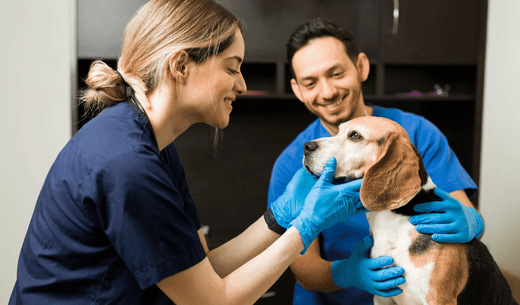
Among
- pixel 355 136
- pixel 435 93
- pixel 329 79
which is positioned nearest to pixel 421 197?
pixel 355 136

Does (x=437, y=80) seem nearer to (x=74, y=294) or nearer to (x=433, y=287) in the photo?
(x=433, y=287)

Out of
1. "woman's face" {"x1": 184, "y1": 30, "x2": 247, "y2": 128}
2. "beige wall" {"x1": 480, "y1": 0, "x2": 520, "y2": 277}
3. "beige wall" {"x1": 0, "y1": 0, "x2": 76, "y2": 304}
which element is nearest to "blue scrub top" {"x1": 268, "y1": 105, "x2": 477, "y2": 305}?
"woman's face" {"x1": 184, "y1": 30, "x2": 247, "y2": 128}

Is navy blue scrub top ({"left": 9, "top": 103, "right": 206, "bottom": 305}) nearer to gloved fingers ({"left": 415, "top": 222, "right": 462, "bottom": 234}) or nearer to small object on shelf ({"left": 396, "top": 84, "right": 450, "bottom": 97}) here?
gloved fingers ({"left": 415, "top": 222, "right": 462, "bottom": 234})

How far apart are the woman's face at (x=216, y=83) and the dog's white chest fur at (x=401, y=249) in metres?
0.59

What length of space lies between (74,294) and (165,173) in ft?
1.20

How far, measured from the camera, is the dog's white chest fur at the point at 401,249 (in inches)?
41.3

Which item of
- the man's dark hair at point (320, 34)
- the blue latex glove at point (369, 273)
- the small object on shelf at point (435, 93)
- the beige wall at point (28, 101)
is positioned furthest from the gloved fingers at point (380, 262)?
the beige wall at point (28, 101)

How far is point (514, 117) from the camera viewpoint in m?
2.20

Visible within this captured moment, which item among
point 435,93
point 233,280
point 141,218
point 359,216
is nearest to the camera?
point 141,218

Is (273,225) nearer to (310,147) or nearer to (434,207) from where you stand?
(310,147)

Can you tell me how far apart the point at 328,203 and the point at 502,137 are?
1829 mm

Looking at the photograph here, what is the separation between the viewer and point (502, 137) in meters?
2.36

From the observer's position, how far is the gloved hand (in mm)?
1128

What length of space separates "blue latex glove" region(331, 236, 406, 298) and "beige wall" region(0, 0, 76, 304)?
6.93 ft
